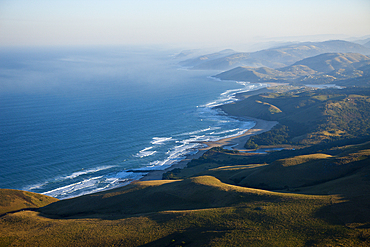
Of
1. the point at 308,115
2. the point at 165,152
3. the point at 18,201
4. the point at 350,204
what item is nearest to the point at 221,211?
the point at 350,204

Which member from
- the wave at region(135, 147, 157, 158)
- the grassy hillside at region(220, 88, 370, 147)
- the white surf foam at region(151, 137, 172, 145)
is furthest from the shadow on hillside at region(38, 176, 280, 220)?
the grassy hillside at region(220, 88, 370, 147)

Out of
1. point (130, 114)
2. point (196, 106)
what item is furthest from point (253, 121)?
point (130, 114)

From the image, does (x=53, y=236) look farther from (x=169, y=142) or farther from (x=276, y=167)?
(x=169, y=142)

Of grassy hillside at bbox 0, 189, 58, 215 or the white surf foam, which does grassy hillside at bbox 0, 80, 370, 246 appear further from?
the white surf foam

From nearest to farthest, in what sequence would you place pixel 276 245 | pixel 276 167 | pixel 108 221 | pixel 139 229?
pixel 276 245, pixel 139 229, pixel 108 221, pixel 276 167

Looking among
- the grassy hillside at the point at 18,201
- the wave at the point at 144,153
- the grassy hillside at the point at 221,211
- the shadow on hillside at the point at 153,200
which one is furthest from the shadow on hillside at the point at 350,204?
the wave at the point at 144,153

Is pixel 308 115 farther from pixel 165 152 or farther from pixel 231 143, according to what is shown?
pixel 165 152
